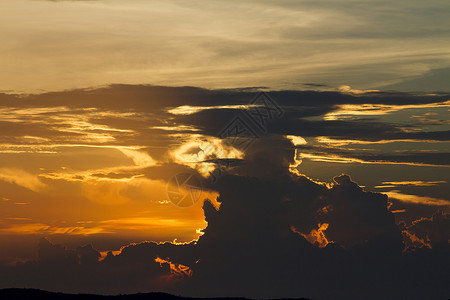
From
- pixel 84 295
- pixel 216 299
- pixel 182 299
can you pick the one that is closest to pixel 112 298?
pixel 84 295

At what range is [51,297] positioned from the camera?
153625 mm

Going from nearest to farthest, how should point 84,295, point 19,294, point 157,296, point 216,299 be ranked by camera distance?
point 19,294, point 84,295, point 157,296, point 216,299

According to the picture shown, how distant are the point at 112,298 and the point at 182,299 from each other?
74.6 feet

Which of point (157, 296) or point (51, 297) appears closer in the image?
point (51, 297)

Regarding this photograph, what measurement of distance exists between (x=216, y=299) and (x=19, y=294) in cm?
7375

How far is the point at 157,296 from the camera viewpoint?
178125mm

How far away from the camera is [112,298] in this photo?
172 metres

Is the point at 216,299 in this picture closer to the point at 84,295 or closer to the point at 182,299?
the point at 182,299

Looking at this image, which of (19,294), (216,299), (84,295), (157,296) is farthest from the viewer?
(216,299)

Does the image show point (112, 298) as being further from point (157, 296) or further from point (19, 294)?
point (19, 294)

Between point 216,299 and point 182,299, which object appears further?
point 216,299

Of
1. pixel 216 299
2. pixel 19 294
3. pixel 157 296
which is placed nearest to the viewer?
pixel 19 294

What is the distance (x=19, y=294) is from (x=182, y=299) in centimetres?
5290

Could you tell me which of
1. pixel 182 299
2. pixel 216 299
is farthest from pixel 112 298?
pixel 216 299
